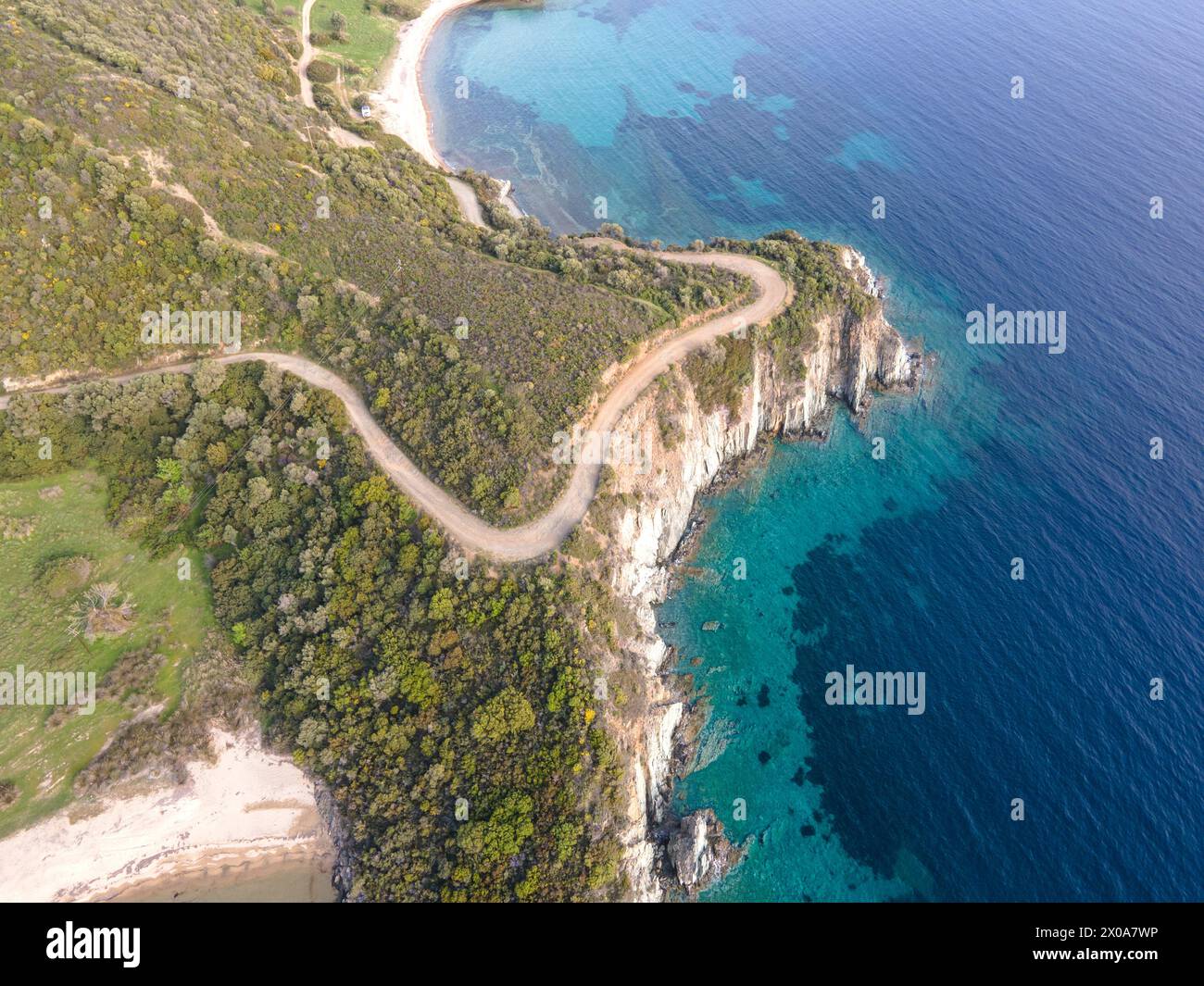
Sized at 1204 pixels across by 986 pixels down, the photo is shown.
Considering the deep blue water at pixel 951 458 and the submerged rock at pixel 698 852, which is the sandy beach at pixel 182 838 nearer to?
the submerged rock at pixel 698 852

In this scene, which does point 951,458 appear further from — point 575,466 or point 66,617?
point 66,617

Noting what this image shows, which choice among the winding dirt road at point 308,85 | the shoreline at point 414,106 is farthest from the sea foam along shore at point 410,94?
the winding dirt road at point 308,85

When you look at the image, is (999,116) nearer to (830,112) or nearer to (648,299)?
(830,112)

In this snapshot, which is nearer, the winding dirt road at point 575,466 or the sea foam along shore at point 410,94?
the winding dirt road at point 575,466

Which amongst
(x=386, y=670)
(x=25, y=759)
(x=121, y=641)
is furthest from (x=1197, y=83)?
(x=25, y=759)

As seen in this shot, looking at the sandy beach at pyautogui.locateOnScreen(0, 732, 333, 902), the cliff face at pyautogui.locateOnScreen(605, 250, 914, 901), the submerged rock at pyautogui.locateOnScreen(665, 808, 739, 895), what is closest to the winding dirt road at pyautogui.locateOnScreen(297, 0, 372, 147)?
the cliff face at pyautogui.locateOnScreen(605, 250, 914, 901)

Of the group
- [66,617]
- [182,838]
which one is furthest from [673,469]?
[66,617]
